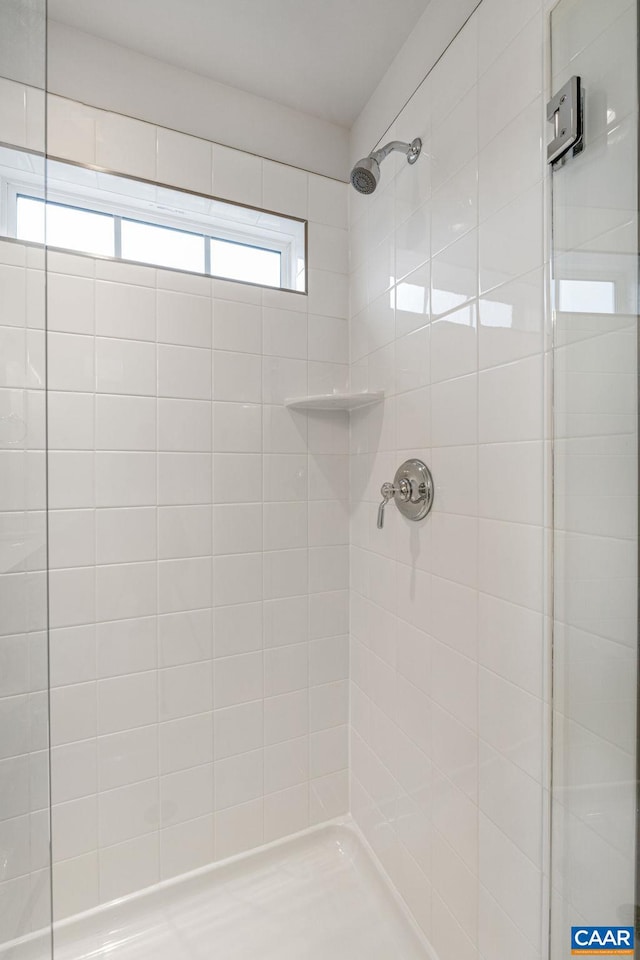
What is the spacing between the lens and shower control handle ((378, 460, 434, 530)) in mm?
1157

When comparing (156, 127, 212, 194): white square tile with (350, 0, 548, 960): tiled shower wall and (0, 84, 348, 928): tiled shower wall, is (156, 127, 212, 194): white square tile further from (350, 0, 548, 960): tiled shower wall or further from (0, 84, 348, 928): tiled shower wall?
(350, 0, 548, 960): tiled shower wall

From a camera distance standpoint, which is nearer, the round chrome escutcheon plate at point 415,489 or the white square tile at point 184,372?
the round chrome escutcheon plate at point 415,489

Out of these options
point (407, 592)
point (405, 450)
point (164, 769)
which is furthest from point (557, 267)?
point (164, 769)

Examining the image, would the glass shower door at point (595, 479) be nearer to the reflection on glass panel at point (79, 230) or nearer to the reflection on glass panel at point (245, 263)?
the reflection on glass panel at point (245, 263)

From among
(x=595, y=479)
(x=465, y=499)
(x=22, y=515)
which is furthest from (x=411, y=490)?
(x=22, y=515)

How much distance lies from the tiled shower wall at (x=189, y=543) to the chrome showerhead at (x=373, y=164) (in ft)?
1.24

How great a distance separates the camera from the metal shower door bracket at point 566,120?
0.73m

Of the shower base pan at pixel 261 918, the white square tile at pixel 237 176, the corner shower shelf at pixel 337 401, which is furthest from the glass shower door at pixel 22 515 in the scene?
the corner shower shelf at pixel 337 401

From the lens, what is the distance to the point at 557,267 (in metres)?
0.80

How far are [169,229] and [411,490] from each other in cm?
112

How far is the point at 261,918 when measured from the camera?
4.13 feet

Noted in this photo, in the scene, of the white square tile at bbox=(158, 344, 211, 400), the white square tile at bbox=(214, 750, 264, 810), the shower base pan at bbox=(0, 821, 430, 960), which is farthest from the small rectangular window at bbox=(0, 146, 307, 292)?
the shower base pan at bbox=(0, 821, 430, 960)

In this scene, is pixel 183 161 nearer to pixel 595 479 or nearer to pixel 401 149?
pixel 401 149

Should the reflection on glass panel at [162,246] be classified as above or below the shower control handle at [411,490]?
above
